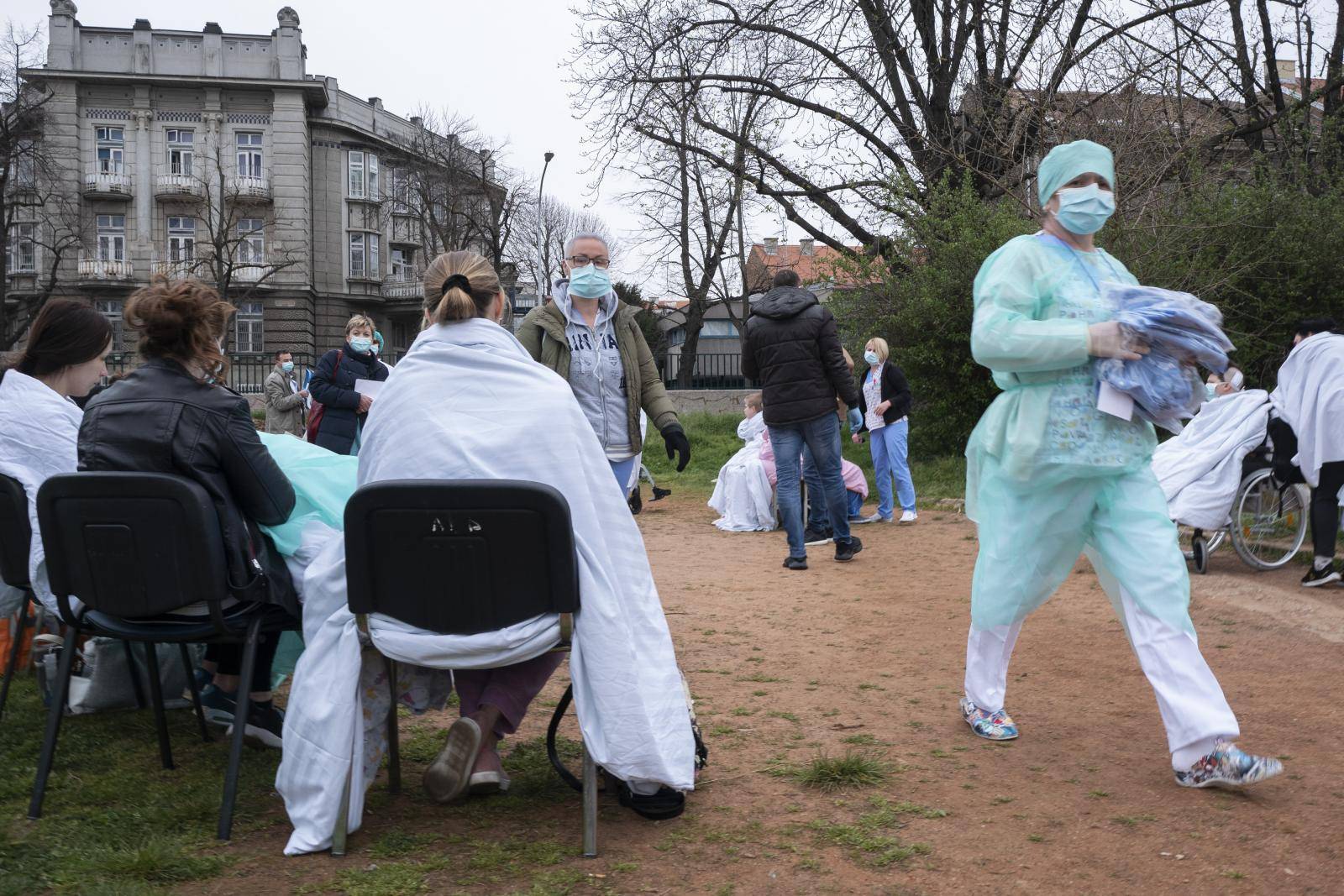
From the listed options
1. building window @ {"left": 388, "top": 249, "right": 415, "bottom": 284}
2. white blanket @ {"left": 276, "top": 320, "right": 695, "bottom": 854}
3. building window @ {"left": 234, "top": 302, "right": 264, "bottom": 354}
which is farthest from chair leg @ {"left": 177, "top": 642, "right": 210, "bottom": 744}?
building window @ {"left": 388, "top": 249, "right": 415, "bottom": 284}

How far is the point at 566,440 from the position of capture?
11.0 feet

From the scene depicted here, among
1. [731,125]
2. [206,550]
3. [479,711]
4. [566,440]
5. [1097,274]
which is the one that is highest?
[731,125]

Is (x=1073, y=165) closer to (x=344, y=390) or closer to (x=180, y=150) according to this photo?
(x=344, y=390)

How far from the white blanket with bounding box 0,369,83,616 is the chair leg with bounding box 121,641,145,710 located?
699mm

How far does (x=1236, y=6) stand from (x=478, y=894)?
69.9 ft

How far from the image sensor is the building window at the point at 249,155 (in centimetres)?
4769

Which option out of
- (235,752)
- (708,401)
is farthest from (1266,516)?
(708,401)

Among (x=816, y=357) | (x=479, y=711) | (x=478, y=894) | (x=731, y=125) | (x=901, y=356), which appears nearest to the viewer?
(x=478, y=894)

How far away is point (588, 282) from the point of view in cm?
Answer: 593

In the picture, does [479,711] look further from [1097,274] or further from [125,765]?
[1097,274]

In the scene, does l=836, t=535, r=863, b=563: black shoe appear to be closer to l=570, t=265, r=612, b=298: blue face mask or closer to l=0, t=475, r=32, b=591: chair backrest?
l=570, t=265, r=612, b=298: blue face mask

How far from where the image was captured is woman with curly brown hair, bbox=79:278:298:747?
3.62m

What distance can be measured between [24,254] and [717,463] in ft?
129

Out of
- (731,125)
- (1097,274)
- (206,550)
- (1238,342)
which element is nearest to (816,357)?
(1097,274)
